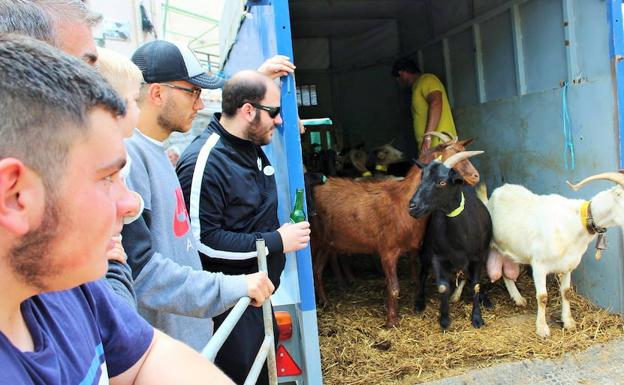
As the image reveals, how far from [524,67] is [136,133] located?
15.2 ft

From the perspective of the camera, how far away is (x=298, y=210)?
107 inches

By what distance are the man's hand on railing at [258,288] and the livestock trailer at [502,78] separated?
2.90 ft

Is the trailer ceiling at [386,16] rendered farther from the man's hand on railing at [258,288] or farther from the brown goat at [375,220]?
the man's hand on railing at [258,288]

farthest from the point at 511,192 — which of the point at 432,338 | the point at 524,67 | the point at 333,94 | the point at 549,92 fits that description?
the point at 333,94

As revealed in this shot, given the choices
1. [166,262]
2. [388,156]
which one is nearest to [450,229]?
[388,156]

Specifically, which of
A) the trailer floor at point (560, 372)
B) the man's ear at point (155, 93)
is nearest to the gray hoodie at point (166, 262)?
the man's ear at point (155, 93)

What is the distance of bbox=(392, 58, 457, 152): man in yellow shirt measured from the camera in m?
6.25

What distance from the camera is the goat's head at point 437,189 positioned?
4.22 m

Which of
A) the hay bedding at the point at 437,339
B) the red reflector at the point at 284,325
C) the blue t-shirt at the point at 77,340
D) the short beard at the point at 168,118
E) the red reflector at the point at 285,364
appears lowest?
the hay bedding at the point at 437,339

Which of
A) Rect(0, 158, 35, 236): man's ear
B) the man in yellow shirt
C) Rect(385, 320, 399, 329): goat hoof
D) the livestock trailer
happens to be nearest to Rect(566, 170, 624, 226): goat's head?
the livestock trailer

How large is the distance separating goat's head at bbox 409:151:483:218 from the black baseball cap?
2.40 meters

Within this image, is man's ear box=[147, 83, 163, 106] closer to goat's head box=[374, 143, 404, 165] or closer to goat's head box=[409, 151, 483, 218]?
goat's head box=[409, 151, 483, 218]

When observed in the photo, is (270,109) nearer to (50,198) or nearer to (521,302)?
(50,198)

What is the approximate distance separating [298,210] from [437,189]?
6.50ft
